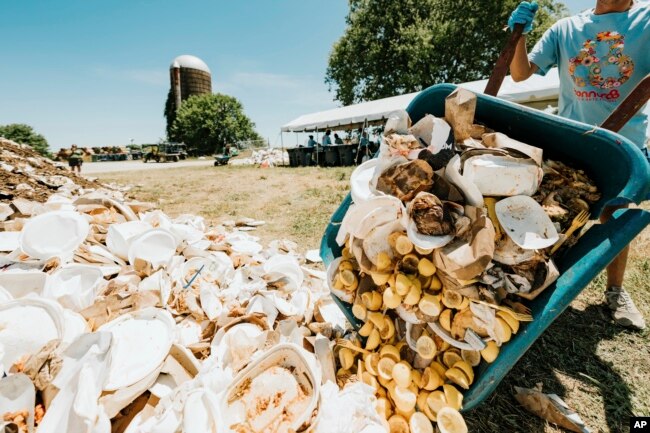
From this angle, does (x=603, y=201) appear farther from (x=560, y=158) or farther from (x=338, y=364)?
(x=338, y=364)

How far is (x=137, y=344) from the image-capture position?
55.2 inches

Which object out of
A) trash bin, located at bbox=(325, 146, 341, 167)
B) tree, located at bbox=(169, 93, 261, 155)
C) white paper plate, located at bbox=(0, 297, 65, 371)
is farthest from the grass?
tree, located at bbox=(169, 93, 261, 155)

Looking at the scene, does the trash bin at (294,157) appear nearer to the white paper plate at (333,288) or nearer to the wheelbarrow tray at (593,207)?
the white paper plate at (333,288)

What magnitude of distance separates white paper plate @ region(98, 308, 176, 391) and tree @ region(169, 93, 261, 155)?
1472 inches

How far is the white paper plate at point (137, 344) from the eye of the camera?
125cm

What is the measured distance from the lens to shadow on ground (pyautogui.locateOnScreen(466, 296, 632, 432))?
4.63ft

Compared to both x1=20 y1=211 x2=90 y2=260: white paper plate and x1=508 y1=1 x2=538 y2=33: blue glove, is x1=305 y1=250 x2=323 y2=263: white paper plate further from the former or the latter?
x1=508 y1=1 x2=538 y2=33: blue glove

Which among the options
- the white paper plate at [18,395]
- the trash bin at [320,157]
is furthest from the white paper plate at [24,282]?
the trash bin at [320,157]

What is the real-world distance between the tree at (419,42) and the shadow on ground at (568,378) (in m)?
21.1

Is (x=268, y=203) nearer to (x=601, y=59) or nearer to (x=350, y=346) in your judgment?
(x=350, y=346)

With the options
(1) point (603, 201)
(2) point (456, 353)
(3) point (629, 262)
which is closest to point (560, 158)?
(1) point (603, 201)

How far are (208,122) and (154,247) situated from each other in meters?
36.8

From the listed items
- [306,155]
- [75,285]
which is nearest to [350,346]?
[75,285]

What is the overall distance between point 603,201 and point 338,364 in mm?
1326
